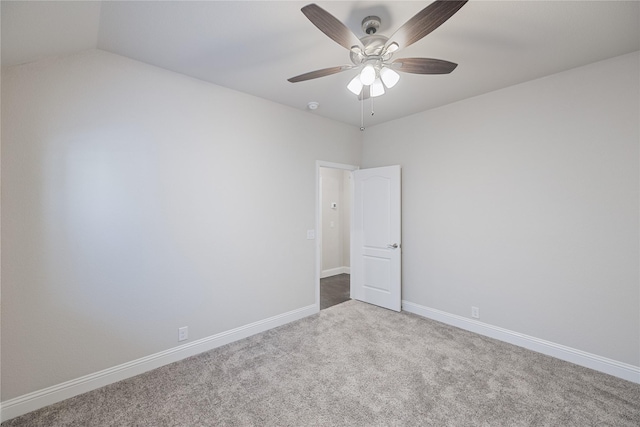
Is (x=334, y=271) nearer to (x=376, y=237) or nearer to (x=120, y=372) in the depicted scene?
(x=376, y=237)

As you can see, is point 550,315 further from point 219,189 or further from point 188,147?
point 188,147

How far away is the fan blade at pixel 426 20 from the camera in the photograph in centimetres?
123

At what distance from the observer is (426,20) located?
1.35 meters

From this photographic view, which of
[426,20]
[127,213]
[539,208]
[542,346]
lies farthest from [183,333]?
[539,208]

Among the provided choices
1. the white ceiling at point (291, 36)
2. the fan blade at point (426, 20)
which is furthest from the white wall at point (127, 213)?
the fan blade at point (426, 20)

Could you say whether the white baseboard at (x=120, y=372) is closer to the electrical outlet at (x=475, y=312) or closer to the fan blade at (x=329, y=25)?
the electrical outlet at (x=475, y=312)

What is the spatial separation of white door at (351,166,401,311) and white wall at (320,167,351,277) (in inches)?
63.5

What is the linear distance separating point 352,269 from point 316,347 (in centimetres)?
170

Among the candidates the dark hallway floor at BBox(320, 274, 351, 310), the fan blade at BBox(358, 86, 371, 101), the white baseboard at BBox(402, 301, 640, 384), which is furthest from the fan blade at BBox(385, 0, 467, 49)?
the dark hallway floor at BBox(320, 274, 351, 310)

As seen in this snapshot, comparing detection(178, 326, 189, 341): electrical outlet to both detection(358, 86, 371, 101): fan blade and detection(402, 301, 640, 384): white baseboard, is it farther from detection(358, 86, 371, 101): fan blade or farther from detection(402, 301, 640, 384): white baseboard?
detection(402, 301, 640, 384): white baseboard

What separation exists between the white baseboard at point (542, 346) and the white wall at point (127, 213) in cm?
203

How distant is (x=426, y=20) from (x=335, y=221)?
Result: 4865 mm

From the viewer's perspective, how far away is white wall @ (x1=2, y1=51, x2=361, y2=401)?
74.9 inches

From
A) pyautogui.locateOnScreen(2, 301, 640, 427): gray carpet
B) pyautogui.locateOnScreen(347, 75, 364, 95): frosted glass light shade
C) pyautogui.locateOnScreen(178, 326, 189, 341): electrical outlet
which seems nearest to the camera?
pyautogui.locateOnScreen(2, 301, 640, 427): gray carpet
